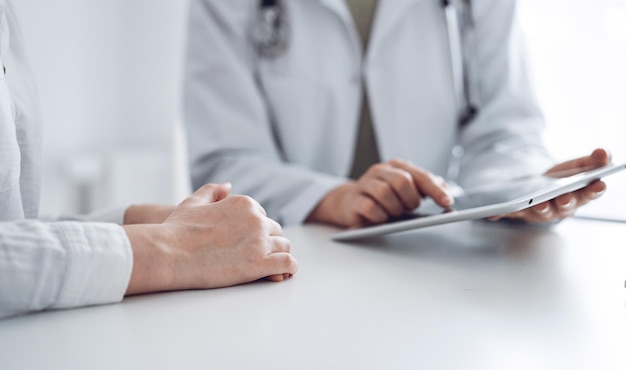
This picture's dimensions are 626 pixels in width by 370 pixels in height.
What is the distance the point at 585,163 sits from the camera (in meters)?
0.83

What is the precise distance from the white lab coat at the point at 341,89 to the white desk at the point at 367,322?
542mm

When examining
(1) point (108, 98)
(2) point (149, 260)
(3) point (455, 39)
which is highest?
(3) point (455, 39)

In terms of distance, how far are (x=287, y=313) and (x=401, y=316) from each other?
0.10m

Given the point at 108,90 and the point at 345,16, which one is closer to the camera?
the point at 345,16

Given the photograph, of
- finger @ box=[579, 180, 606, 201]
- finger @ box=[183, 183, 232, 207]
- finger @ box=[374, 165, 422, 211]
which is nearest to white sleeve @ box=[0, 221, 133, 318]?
finger @ box=[183, 183, 232, 207]

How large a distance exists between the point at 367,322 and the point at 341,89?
84cm

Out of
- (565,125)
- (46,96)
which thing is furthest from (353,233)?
Result: (46,96)

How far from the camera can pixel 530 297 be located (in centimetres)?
60

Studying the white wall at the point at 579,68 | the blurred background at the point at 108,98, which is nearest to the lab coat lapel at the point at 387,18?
the white wall at the point at 579,68

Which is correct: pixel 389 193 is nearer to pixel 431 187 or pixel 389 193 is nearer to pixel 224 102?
pixel 431 187

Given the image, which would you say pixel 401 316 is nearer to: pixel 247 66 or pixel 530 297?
pixel 530 297

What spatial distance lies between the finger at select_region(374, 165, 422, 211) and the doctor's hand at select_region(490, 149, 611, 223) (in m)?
0.12

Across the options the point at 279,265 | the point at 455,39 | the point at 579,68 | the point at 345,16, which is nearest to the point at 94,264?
the point at 279,265

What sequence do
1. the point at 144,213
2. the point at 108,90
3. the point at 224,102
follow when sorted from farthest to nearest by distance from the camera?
the point at 108,90 → the point at 224,102 → the point at 144,213
